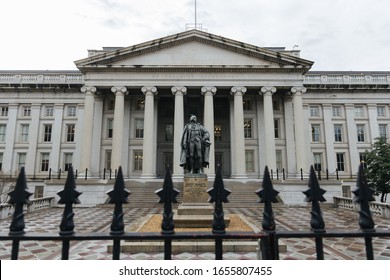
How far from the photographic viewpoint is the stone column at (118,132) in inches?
1128

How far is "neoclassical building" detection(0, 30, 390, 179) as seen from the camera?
29.7 m

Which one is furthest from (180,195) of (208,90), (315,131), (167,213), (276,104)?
(315,131)

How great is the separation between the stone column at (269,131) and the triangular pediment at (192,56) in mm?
2920

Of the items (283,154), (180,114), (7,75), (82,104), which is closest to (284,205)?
(283,154)

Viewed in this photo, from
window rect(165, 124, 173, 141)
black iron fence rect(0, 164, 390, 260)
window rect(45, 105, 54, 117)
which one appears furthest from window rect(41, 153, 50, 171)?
black iron fence rect(0, 164, 390, 260)

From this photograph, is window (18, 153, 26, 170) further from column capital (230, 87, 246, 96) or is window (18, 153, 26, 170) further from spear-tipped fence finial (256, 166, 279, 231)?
spear-tipped fence finial (256, 166, 279, 231)

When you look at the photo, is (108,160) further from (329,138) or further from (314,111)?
(329,138)

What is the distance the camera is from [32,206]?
57.6 feet

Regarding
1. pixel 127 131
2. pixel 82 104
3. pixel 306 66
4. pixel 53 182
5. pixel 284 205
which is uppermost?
pixel 306 66

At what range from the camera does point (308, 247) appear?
24.9 feet

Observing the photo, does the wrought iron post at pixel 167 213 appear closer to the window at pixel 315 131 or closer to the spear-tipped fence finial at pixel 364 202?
the spear-tipped fence finial at pixel 364 202

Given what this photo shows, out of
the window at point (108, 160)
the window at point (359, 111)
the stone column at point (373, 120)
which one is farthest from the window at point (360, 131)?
the window at point (108, 160)

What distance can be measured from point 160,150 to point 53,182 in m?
14.2

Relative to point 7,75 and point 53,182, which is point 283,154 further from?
point 7,75
